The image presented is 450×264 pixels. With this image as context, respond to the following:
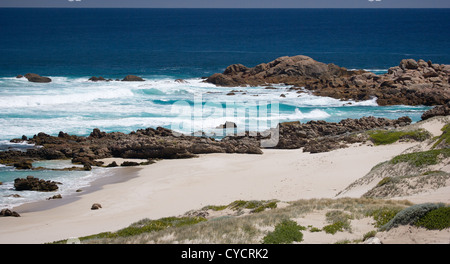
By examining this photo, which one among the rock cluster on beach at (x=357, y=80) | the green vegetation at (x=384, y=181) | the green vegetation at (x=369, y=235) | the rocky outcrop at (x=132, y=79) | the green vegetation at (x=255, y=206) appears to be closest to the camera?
the green vegetation at (x=369, y=235)

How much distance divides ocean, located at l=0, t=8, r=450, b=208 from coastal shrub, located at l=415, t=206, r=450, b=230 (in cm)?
1850

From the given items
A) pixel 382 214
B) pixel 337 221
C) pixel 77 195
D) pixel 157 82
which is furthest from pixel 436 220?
pixel 157 82

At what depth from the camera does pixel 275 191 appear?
2330 cm

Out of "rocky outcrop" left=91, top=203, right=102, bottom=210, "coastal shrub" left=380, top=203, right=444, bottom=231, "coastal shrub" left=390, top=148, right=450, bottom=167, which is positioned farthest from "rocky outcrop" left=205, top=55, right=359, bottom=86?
"coastal shrub" left=380, top=203, right=444, bottom=231

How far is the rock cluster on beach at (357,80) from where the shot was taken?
53312mm

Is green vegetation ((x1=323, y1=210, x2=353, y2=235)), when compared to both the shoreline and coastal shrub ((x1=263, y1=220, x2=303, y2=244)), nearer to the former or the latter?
coastal shrub ((x1=263, y1=220, x2=303, y2=244))

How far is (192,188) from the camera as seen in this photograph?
991 inches

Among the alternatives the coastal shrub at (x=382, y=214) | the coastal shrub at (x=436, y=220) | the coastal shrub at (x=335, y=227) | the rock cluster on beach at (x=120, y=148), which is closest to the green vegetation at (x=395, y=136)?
the rock cluster on beach at (x=120, y=148)

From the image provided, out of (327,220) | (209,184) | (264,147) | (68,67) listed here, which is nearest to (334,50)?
(68,67)

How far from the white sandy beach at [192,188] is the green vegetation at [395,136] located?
0.93 m

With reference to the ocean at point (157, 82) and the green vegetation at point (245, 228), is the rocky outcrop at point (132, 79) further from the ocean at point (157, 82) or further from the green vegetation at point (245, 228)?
the green vegetation at point (245, 228)

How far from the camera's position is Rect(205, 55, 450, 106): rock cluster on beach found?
53.3 m
